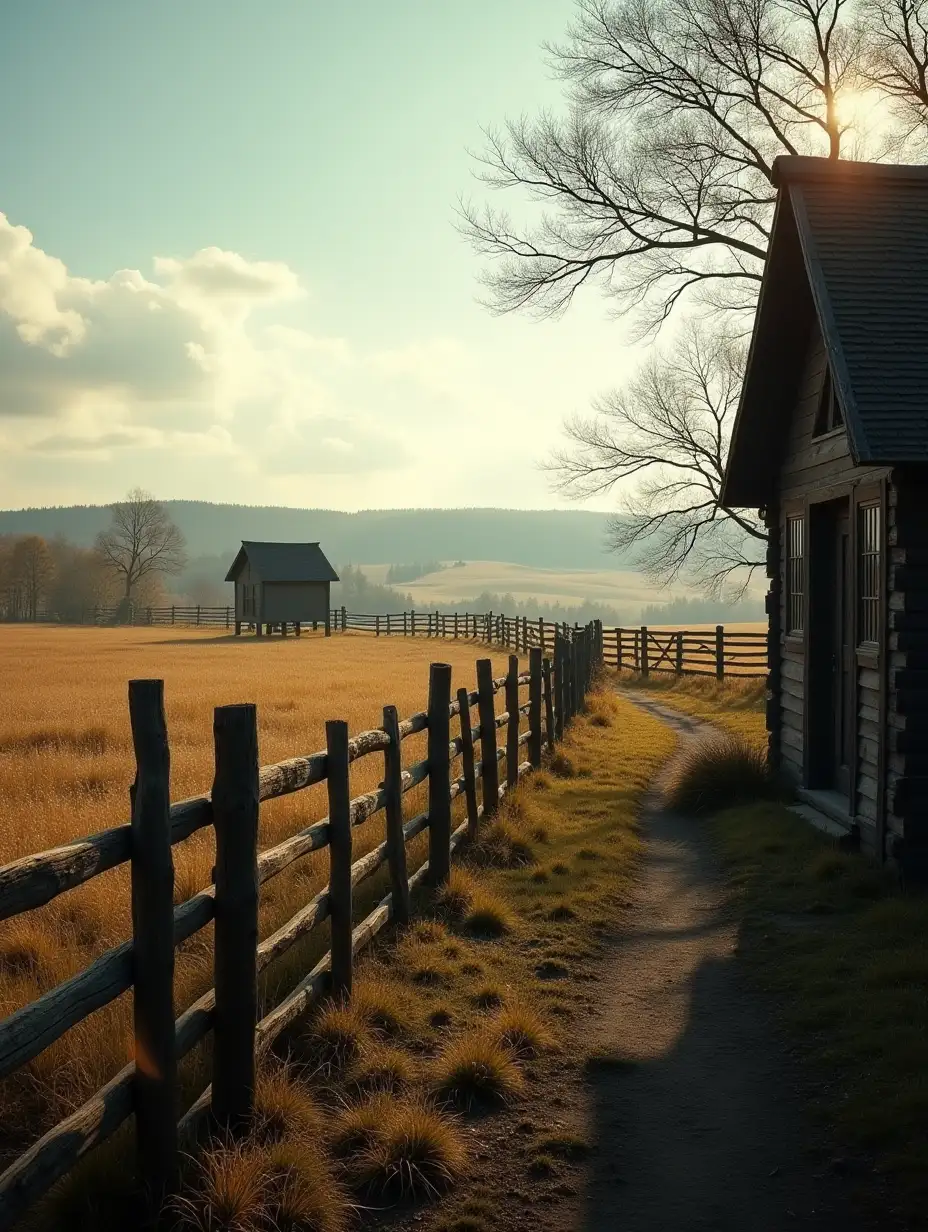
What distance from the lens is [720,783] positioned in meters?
13.1

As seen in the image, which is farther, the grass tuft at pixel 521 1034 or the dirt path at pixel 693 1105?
the grass tuft at pixel 521 1034

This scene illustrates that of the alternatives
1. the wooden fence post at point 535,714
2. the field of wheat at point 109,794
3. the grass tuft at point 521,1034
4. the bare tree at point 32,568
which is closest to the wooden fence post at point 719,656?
the field of wheat at point 109,794

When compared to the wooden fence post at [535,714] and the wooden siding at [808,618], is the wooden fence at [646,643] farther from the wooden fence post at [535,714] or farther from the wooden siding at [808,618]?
the wooden siding at [808,618]

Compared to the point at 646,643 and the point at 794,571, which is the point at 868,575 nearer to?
the point at 794,571

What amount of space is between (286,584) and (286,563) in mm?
1531

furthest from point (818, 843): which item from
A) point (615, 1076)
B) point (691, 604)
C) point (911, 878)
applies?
point (691, 604)

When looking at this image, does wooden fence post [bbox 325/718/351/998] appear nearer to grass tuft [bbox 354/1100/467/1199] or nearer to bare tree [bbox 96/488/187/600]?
grass tuft [bbox 354/1100/467/1199]

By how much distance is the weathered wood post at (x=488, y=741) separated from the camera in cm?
1119

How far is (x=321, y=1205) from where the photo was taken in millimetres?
4066

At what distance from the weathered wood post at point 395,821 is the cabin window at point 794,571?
666 cm

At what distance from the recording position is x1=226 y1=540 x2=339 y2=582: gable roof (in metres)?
64.3

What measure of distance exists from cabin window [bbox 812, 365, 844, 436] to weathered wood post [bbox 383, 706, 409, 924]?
608cm

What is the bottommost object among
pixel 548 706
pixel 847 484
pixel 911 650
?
pixel 548 706

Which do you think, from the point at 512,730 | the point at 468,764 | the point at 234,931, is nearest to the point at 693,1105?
the point at 234,931
